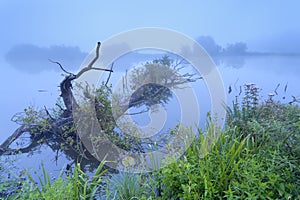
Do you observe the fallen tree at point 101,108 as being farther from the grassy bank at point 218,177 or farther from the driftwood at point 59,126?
the grassy bank at point 218,177

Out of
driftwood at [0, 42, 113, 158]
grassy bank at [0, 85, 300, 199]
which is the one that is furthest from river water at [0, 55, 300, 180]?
grassy bank at [0, 85, 300, 199]

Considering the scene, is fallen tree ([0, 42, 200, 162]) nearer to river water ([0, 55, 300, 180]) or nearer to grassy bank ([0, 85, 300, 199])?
river water ([0, 55, 300, 180])

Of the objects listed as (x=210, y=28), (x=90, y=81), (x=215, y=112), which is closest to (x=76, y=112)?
(x=90, y=81)

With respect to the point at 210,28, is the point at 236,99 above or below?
below

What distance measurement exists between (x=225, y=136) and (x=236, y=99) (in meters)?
0.52

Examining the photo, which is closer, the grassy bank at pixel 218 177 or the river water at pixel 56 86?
the grassy bank at pixel 218 177

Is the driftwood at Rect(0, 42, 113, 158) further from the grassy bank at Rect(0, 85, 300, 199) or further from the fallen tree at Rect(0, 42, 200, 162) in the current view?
the grassy bank at Rect(0, 85, 300, 199)

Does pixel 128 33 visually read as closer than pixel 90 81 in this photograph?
Yes

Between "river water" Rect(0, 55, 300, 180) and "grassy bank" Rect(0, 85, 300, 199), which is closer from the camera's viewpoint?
"grassy bank" Rect(0, 85, 300, 199)

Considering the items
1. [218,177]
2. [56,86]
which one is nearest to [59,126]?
[56,86]

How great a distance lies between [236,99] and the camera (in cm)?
220

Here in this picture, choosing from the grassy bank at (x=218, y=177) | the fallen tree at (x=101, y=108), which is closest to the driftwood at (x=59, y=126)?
the fallen tree at (x=101, y=108)

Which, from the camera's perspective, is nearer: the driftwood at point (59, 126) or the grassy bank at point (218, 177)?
the grassy bank at point (218, 177)

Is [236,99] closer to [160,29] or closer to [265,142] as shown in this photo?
[265,142]
